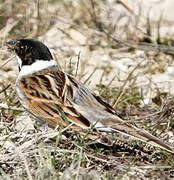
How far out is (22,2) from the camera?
7176mm

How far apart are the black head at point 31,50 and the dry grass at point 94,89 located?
0.40 m

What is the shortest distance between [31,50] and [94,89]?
1090mm

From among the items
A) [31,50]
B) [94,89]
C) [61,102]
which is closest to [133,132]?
[61,102]

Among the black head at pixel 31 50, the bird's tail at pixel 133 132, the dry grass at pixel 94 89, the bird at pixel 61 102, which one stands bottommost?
the dry grass at pixel 94 89

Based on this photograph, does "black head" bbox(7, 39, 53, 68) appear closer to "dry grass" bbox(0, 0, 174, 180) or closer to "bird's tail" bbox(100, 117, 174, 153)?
"dry grass" bbox(0, 0, 174, 180)

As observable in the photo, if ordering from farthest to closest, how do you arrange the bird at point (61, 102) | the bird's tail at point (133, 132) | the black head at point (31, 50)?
the black head at point (31, 50) < the bird at point (61, 102) < the bird's tail at point (133, 132)

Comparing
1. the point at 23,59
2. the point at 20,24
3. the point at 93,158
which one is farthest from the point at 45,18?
the point at 93,158

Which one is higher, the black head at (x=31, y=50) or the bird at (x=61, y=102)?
the black head at (x=31, y=50)

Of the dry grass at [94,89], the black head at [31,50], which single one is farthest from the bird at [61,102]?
the dry grass at [94,89]

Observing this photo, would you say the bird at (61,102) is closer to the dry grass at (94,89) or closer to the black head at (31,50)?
the black head at (31,50)

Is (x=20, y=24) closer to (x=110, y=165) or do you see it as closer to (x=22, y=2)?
(x=22, y=2)

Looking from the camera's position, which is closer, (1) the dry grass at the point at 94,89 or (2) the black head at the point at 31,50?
(1) the dry grass at the point at 94,89

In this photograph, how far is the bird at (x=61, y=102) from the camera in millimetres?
4129

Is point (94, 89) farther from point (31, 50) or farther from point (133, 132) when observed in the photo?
point (133, 132)
